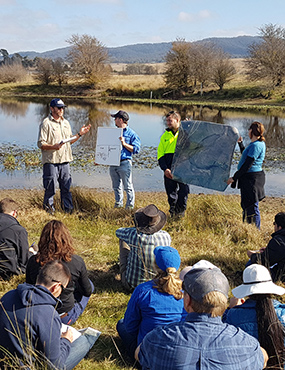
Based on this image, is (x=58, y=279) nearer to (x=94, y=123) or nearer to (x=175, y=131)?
(x=175, y=131)

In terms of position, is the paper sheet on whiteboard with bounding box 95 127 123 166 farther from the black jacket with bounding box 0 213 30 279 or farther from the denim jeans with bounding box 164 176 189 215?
the black jacket with bounding box 0 213 30 279

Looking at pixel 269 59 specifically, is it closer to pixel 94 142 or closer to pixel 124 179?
pixel 94 142

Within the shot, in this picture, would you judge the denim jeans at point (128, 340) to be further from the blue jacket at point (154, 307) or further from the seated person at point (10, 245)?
the seated person at point (10, 245)

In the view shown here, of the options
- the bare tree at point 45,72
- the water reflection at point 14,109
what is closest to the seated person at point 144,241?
the water reflection at point 14,109

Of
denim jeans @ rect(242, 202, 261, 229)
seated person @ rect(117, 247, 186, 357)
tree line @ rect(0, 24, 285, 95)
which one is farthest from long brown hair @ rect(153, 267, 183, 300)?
tree line @ rect(0, 24, 285, 95)

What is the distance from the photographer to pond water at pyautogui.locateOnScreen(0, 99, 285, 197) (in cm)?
1246

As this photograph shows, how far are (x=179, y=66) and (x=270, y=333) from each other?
4138cm

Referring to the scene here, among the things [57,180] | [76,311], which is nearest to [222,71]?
[57,180]

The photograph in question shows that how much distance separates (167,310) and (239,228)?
11.3 feet

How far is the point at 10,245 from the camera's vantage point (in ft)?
13.9

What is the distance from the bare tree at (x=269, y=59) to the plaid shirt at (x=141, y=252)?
36.5m

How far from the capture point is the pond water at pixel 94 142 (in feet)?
40.9

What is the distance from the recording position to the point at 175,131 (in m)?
6.71

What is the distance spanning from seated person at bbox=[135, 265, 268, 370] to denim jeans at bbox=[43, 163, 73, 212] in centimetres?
476
